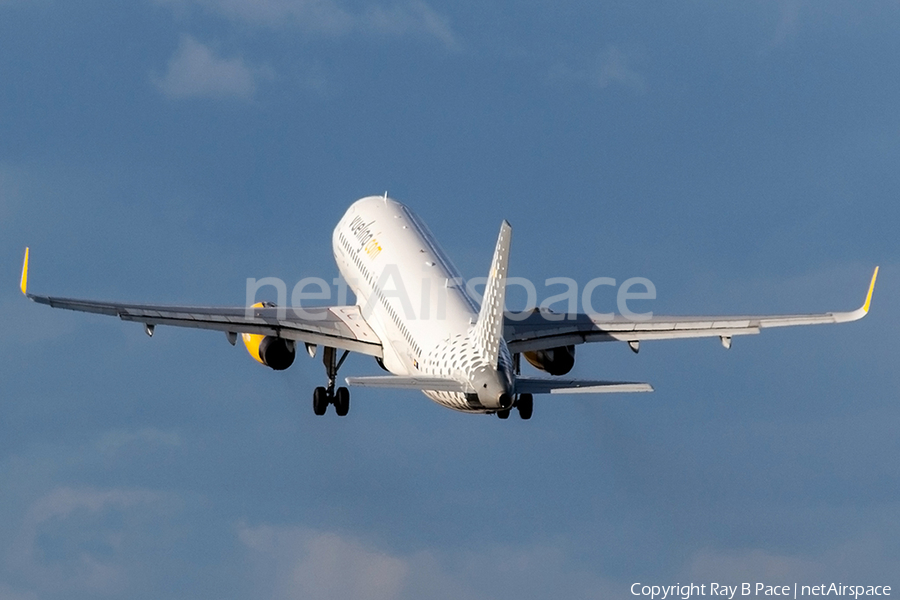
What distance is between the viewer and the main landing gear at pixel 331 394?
Result: 8900 centimetres

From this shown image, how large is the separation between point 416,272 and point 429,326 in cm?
616

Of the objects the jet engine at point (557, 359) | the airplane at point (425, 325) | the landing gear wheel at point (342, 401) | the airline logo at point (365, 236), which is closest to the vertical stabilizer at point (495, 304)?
the airplane at point (425, 325)

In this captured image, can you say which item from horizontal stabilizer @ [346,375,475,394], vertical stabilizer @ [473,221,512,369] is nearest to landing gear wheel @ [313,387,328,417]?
horizontal stabilizer @ [346,375,475,394]

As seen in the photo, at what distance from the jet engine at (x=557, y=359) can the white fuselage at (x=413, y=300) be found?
4.66 metres

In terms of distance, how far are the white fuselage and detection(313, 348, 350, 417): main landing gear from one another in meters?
2.16

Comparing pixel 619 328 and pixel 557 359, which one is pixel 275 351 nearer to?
pixel 557 359

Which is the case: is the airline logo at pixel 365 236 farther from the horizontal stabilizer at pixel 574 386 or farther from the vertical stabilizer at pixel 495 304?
the horizontal stabilizer at pixel 574 386

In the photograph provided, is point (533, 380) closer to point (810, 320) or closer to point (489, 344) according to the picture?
point (489, 344)

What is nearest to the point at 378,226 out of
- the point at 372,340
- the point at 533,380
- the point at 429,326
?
the point at 372,340

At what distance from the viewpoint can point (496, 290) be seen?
7550 centimetres

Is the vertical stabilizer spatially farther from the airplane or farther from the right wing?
the right wing

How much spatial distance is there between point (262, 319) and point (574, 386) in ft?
54.9

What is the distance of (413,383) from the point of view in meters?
74.0

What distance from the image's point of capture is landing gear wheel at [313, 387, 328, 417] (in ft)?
292
